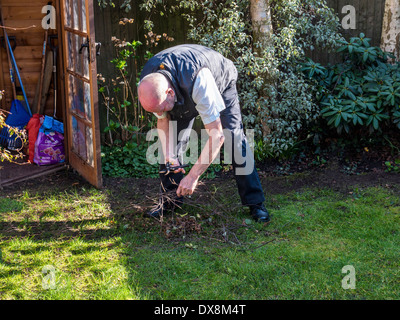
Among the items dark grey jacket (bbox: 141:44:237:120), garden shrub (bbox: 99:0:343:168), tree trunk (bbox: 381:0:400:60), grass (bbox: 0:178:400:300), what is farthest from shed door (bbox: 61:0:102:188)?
tree trunk (bbox: 381:0:400:60)

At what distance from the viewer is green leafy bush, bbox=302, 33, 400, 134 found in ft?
16.5

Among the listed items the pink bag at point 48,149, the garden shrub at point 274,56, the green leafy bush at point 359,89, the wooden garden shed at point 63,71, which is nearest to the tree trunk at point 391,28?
the green leafy bush at point 359,89

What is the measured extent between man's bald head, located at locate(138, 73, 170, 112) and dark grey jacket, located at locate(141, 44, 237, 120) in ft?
0.37

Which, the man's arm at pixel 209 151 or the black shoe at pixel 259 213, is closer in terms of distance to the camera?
the man's arm at pixel 209 151

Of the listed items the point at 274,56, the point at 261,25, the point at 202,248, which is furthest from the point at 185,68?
the point at 261,25

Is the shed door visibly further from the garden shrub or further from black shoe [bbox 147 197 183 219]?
black shoe [bbox 147 197 183 219]

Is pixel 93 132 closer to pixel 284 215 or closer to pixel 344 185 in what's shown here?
pixel 284 215

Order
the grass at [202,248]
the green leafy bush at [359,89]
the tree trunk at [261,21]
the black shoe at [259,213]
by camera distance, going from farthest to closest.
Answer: the tree trunk at [261,21], the green leafy bush at [359,89], the black shoe at [259,213], the grass at [202,248]

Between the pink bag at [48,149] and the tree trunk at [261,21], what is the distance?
8.31 feet

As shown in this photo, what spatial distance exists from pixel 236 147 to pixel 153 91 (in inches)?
40.9

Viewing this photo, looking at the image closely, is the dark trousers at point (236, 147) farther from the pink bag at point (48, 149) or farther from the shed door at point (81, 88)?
the pink bag at point (48, 149)

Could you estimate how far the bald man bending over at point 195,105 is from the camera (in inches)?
129

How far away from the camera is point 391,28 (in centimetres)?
552

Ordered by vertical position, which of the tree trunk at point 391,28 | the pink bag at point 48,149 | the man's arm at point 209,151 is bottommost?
the pink bag at point 48,149
